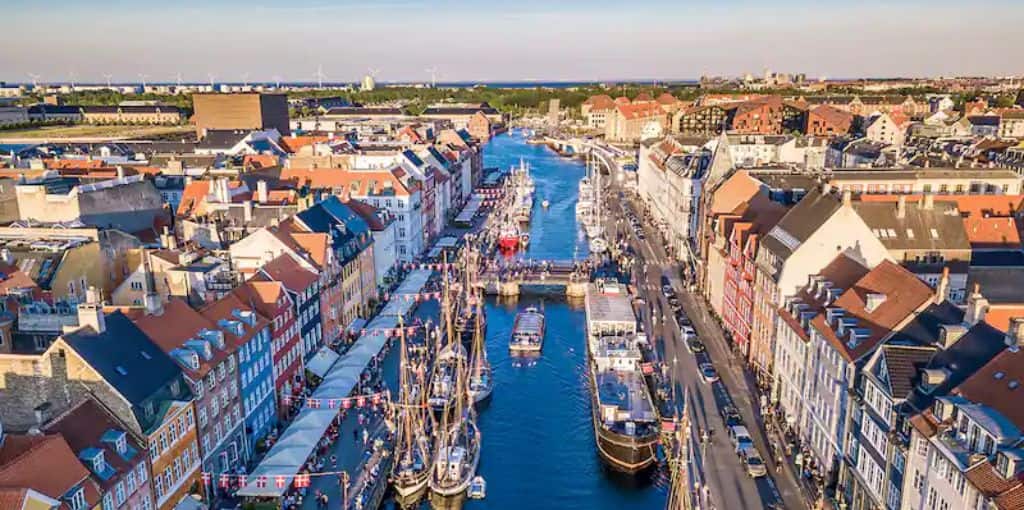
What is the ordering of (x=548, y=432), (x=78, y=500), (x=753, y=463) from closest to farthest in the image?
(x=78, y=500) < (x=753, y=463) < (x=548, y=432)

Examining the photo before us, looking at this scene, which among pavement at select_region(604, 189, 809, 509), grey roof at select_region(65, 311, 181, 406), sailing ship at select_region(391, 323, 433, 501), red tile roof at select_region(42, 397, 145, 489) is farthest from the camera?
sailing ship at select_region(391, 323, 433, 501)

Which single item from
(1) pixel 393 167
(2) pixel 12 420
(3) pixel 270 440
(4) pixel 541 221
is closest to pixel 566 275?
(1) pixel 393 167

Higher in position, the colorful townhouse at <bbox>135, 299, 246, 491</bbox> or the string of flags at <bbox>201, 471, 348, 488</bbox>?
the colorful townhouse at <bbox>135, 299, 246, 491</bbox>

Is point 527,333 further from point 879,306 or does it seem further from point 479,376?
point 879,306

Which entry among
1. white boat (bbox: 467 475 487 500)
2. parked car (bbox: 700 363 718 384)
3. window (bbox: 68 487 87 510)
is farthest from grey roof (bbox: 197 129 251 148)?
window (bbox: 68 487 87 510)

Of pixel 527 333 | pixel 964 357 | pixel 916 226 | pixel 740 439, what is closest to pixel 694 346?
pixel 527 333

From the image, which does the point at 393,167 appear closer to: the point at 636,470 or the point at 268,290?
the point at 268,290

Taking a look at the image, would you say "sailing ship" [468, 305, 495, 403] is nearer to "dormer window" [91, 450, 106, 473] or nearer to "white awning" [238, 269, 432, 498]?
"white awning" [238, 269, 432, 498]
